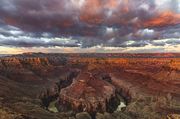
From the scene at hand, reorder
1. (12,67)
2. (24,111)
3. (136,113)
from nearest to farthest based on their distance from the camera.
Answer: (24,111), (136,113), (12,67)

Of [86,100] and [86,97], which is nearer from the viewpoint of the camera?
[86,100]

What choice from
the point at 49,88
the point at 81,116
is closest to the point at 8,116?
the point at 81,116

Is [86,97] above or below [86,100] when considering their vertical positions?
above

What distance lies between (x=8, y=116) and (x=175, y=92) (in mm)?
63980

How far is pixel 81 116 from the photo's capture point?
7238 centimetres

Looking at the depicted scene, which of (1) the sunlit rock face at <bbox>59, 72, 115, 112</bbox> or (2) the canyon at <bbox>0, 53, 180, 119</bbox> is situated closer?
(2) the canyon at <bbox>0, 53, 180, 119</bbox>

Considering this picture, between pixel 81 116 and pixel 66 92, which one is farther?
pixel 66 92

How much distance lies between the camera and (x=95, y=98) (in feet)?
294

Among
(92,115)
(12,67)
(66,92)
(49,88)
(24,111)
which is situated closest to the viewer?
(24,111)

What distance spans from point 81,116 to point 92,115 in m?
9.35

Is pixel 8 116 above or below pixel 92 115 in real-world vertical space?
above

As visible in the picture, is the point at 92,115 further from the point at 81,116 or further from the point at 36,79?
the point at 36,79

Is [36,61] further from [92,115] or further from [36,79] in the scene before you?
[92,115]

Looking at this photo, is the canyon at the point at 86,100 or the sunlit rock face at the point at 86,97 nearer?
the canyon at the point at 86,100
